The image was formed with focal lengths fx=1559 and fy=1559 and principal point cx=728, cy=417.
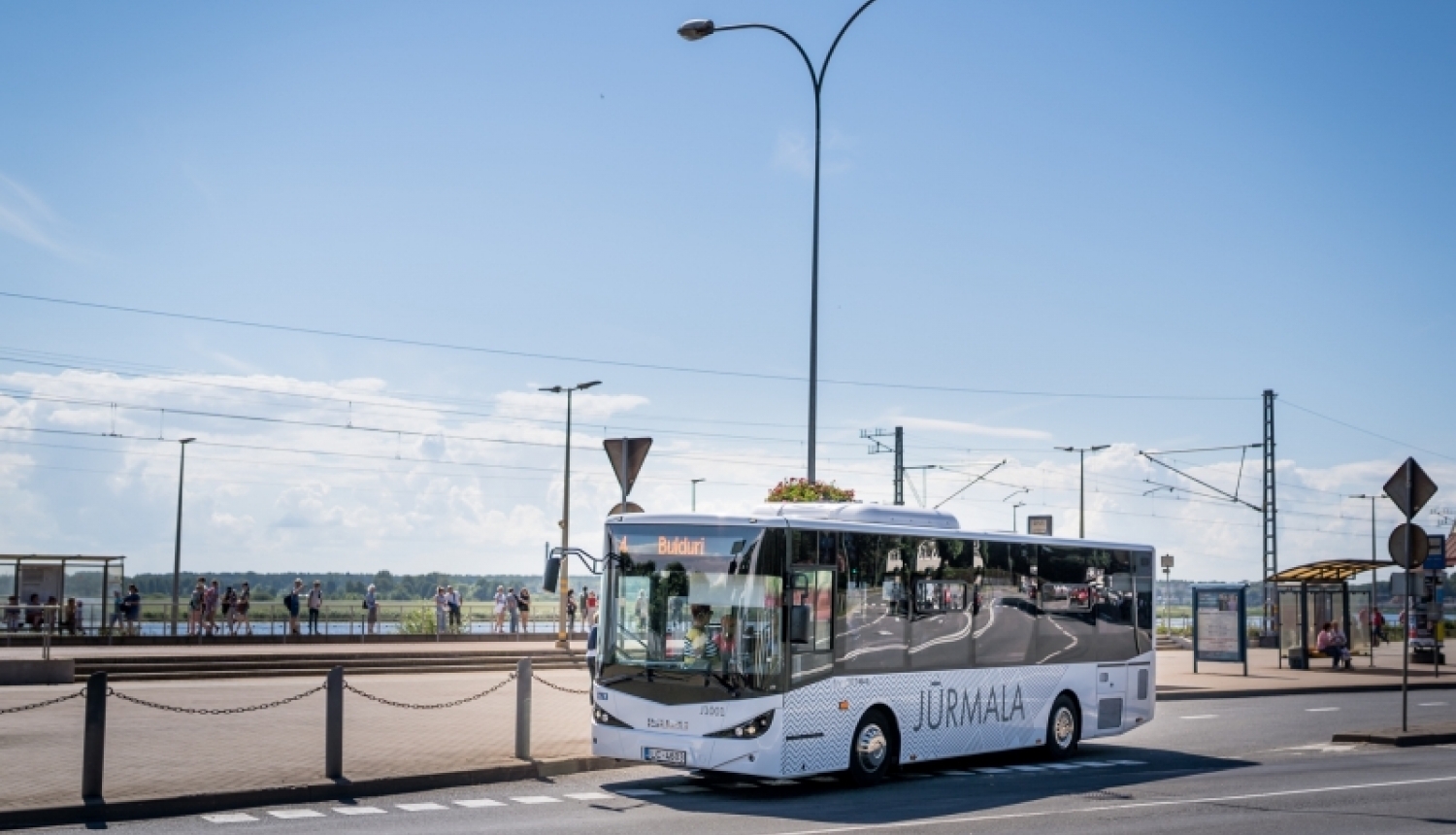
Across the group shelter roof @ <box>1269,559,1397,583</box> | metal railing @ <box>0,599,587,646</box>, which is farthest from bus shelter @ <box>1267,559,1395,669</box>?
metal railing @ <box>0,599,587,646</box>

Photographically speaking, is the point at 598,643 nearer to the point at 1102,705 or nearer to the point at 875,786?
the point at 875,786

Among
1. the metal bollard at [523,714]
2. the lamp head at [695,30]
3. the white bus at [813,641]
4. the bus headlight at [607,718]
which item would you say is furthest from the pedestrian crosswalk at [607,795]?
the lamp head at [695,30]

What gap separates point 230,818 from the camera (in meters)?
13.2

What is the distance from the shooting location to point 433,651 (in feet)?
131

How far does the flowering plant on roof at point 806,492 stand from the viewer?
23.0 meters

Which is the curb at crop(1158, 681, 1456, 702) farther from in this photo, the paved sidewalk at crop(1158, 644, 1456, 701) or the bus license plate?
the bus license plate

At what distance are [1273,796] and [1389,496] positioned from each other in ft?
25.4

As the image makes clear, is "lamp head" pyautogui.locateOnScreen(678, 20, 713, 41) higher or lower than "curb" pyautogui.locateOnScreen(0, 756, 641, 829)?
higher

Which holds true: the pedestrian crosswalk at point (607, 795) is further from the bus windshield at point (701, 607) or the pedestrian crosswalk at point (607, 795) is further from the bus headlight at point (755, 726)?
the bus windshield at point (701, 607)

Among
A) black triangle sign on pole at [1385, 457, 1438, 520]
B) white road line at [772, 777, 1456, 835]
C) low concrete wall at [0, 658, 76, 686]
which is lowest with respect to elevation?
low concrete wall at [0, 658, 76, 686]

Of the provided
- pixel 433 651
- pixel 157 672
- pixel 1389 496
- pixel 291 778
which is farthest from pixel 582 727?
pixel 433 651

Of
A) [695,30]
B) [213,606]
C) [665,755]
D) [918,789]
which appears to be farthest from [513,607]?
[665,755]

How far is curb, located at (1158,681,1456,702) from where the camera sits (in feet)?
102

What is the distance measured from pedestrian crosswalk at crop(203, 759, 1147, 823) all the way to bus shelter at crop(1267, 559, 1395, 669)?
2438 centimetres
